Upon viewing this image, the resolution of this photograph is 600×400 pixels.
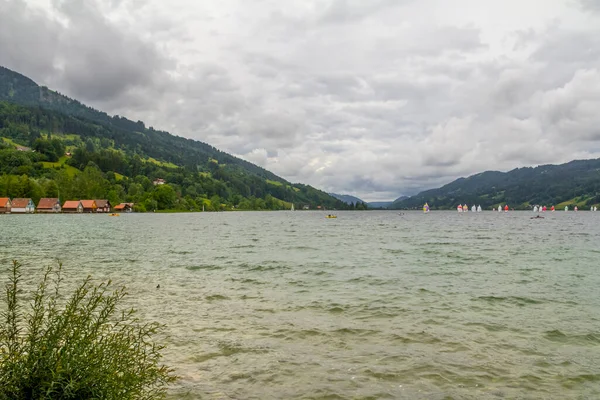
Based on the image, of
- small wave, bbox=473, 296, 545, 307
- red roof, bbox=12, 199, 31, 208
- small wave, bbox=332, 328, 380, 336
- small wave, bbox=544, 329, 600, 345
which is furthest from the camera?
red roof, bbox=12, 199, 31, 208

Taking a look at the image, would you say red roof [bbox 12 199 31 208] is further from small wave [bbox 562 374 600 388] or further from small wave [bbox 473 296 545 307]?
small wave [bbox 562 374 600 388]

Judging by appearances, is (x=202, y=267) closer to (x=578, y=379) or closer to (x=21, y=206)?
(x=578, y=379)

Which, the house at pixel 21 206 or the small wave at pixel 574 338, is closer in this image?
the small wave at pixel 574 338

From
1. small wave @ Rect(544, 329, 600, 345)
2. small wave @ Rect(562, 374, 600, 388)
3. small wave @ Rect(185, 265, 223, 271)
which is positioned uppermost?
small wave @ Rect(185, 265, 223, 271)

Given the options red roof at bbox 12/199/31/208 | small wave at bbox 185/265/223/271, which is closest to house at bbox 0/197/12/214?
red roof at bbox 12/199/31/208

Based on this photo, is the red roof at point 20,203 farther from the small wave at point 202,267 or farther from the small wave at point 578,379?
the small wave at point 578,379

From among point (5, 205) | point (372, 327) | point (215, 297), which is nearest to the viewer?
point (372, 327)

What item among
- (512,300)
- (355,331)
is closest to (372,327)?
(355,331)

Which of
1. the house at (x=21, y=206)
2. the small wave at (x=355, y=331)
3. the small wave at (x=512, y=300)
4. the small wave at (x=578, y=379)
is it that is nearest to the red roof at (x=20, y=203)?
the house at (x=21, y=206)

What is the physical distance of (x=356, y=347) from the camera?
14773 millimetres

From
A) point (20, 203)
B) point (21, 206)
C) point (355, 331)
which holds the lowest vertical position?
point (355, 331)

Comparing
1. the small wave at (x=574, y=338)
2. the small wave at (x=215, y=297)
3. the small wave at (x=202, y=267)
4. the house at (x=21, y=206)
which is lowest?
the small wave at (x=574, y=338)

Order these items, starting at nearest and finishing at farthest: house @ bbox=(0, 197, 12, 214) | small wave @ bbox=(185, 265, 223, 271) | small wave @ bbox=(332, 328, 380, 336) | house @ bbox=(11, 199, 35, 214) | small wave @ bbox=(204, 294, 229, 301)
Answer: small wave @ bbox=(332, 328, 380, 336), small wave @ bbox=(204, 294, 229, 301), small wave @ bbox=(185, 265, 223, 271), house @ bbox=(0, 197, 12, 214), house @ bbox=(11, 199, 35, 214)

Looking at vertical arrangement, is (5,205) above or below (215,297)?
above
